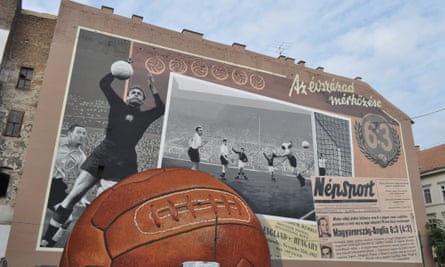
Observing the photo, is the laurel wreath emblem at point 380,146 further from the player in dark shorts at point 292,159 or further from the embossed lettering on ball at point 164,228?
the embossed lettering on ball at point 164,228

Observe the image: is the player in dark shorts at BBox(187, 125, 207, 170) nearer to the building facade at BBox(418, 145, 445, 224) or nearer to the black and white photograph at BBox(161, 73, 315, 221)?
the black and white photograph at BBox(161, 73, 315, 221)

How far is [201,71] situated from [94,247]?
39.8 ft

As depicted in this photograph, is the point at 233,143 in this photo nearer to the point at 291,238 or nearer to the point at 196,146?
the point at 196,146

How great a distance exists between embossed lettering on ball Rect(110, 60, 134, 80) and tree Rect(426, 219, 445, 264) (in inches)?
663

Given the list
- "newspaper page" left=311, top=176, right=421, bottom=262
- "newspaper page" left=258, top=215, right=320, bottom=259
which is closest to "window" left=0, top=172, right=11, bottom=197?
"newspaper page" left=258, top=215, right=320, bottom=259

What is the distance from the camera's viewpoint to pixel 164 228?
6867 mm

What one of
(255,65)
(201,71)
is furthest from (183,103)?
(255,65)

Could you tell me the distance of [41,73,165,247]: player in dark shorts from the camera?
13.8m

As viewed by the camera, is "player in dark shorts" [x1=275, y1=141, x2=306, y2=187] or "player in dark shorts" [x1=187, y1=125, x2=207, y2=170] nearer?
"player in dark shorts" [x1=187, y1=125, x2=207, y2=170]

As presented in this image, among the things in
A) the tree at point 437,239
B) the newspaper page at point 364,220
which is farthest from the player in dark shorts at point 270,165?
the tree at point 437,239

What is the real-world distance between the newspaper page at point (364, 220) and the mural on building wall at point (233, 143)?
55 mm

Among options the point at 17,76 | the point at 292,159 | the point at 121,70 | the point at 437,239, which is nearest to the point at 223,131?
the point at 292,159

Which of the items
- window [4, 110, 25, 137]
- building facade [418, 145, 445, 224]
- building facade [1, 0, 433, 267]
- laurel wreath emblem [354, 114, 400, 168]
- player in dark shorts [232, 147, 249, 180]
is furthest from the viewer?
building facade [418, 145, 445, 224]

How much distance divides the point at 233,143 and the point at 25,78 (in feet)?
28.8
